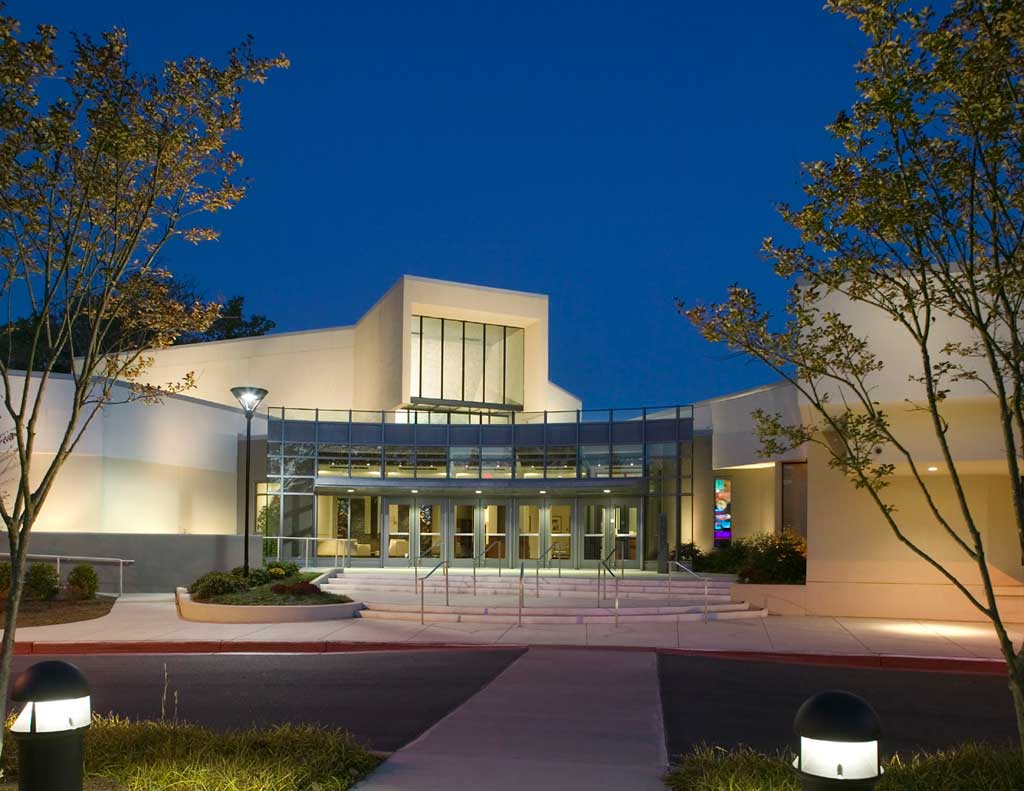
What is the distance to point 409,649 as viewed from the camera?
55.6ft

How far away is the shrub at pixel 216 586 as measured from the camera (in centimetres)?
2159

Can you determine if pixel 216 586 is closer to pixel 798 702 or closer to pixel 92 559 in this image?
pixel 92 559

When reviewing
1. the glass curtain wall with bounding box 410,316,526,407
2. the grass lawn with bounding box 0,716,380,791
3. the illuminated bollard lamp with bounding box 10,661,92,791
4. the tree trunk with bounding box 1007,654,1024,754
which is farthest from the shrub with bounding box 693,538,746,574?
the illuminated bollard lamp with bounding box 10,661,92,791

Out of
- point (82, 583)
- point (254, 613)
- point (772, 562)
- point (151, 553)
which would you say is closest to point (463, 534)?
point (151, 553)

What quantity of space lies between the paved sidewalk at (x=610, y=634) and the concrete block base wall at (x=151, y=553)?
16.4ft

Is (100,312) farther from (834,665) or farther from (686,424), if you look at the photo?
(686,424)

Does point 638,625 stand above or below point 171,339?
below

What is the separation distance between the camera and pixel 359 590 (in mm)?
26828

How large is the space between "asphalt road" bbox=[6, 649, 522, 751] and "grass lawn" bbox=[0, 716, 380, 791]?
795mm

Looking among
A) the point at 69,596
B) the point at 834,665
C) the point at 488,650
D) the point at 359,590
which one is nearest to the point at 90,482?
the point at 69,596

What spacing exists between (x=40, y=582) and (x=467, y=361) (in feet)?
66.8

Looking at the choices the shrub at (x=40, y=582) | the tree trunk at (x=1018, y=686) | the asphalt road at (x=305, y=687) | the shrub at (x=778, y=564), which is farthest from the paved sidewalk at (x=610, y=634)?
the tree trunk at (x=1018, y=686)

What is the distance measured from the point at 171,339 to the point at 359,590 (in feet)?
60.5

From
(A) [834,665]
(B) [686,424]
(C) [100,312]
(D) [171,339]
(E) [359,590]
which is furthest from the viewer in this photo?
(B) [686,424]
